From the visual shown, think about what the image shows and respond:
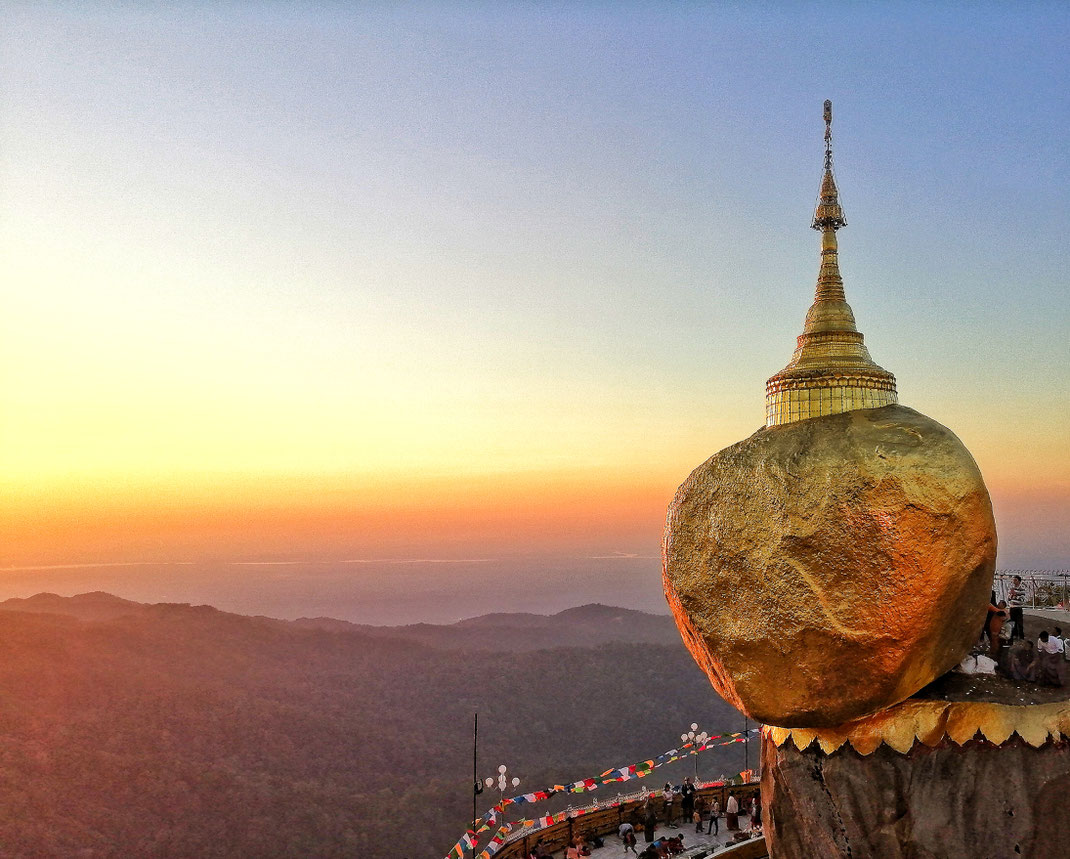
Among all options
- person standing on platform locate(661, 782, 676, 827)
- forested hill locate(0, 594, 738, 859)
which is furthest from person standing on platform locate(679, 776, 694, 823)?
forested hill locate(0, 594, 738, 859)

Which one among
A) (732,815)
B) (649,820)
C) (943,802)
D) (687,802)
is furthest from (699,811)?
(943,802)

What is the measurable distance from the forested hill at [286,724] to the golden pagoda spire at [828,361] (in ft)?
155

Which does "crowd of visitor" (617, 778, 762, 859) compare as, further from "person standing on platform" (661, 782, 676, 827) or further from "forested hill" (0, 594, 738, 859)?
"forested hill" (0, 594, 738, 859)

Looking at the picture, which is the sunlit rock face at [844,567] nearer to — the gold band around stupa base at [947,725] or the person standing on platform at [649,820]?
the gold band around stupa base at [947,725]

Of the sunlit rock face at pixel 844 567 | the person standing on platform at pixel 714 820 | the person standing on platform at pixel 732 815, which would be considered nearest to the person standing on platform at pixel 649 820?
the person standing on platform at pixel 714 820

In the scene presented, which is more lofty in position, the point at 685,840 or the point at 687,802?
the point at 687,802

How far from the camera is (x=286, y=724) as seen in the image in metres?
60.9

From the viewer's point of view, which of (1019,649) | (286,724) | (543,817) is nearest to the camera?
(1019,649)

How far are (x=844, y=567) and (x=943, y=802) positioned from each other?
307 cm

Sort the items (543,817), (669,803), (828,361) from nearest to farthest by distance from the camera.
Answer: (828,361) < (669,803) < (543,817)

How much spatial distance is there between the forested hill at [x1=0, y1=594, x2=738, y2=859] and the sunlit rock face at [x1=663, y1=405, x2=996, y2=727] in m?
47.2

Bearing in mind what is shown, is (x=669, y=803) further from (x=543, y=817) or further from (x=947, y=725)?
Answer: (x=947, y=725)

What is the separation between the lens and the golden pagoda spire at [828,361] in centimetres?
1152

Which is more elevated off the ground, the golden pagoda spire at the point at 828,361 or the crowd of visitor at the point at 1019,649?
the golden pagoda spire at the point at 828,361
